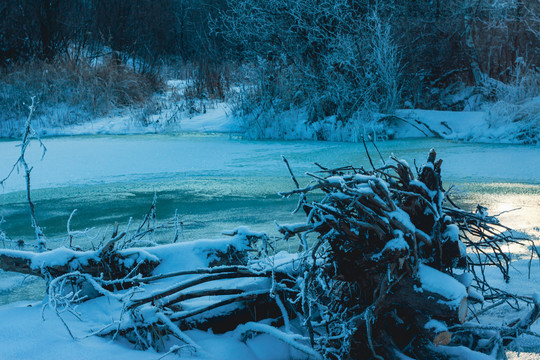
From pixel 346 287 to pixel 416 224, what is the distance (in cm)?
36

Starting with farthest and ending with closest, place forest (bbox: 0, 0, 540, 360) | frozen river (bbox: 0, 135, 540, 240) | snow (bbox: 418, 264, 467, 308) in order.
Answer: frozen river (bbox: 0, 135, 540, 240) < forest (bbox: 0, 0, 540, 360) < snow (bbox: 418, 264, 467, 308)

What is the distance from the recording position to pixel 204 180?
7004 mm

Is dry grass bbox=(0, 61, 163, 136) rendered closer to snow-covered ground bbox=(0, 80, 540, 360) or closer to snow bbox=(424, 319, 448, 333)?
snow-covered ground bbox=(0, 80, 540, 360)

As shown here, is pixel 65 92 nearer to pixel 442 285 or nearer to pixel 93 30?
pixel 93 30

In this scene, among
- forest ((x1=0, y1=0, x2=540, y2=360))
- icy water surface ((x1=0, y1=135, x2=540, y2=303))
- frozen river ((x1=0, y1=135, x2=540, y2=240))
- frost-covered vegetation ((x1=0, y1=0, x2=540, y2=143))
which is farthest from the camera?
frost-covered vegetation ((x1=0, y1=0, x2=540, y2=143))

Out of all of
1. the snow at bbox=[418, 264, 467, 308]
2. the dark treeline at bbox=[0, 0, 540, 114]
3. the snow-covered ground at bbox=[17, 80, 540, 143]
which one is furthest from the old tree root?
the dark treeline at bbox=[0, 0, 540, 114]

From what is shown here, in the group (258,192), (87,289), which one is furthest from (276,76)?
(87,289)

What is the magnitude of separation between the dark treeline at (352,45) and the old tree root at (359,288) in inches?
376

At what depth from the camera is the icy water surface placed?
4926 mm

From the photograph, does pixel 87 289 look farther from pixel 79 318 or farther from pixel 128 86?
pixel 128 86

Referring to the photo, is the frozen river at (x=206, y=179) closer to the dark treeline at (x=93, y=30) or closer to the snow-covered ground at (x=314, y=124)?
the snow-covered ground at (x=314, y=124)

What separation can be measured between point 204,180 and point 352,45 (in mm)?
6911

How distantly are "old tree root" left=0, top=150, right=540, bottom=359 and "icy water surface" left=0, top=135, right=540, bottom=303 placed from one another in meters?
1.21

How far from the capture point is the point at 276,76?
41.9ft
